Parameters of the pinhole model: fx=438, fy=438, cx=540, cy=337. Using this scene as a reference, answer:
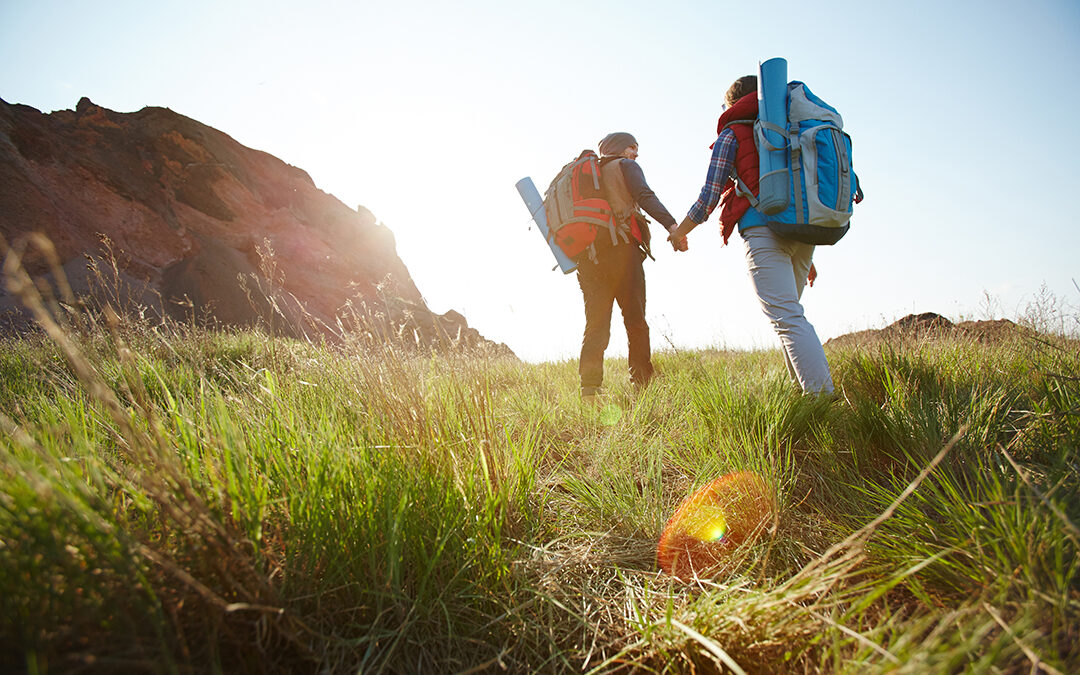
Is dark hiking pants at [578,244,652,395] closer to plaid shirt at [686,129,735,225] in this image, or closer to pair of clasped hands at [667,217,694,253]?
pair of clasped hands at [667,217,694,253]

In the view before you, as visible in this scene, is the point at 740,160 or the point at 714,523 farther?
the point at 740,160

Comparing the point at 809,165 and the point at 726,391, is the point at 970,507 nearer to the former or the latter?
the point at 726,391

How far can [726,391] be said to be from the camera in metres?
2.10

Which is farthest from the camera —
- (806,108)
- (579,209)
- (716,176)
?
(579,209)

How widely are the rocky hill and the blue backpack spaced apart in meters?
9.57

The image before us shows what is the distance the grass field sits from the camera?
0.70 m

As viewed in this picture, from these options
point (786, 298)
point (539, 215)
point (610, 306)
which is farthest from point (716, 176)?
point (539, 215)

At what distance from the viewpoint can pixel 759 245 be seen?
255 cm

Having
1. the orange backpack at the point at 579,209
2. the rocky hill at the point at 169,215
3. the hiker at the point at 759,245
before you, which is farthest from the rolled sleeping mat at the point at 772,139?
the rocky hill at the point at 169,215

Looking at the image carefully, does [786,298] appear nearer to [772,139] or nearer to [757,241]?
[757,241]

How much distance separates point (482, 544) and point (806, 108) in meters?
2.78

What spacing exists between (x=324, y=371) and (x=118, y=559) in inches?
49.6

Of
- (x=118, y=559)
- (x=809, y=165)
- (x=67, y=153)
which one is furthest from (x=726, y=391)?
(x=67, y=153)

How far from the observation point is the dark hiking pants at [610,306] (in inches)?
144
